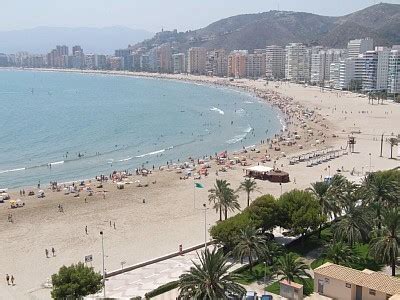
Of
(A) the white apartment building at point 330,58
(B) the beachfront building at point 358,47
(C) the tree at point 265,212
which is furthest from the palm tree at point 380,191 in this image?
(B) the beachfront building at point 358,47

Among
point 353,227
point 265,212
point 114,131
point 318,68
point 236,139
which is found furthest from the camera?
point 318,68

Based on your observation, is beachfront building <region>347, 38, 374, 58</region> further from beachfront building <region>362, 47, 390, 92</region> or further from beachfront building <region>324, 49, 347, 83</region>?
beachfront building <region>362, 47, 390, 92</region>

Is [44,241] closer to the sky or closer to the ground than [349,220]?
closer to the ground

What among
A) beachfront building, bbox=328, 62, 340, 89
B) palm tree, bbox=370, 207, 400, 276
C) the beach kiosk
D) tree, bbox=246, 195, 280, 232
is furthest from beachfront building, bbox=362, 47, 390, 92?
palm tree, bbox=370, 207, 400, 276

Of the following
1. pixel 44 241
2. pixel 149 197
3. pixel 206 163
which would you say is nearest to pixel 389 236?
pixel 44 241

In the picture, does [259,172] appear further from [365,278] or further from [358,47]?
[358,47]

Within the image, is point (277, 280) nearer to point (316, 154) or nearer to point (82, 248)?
point (82, 248)

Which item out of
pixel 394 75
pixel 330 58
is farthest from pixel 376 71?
pixel 330 58
